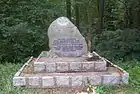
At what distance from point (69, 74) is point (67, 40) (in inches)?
45.7

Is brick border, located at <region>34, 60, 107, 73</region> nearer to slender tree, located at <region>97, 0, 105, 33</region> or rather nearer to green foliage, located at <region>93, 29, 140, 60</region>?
green foliage, located at <region>93, 29, 140, 60</region>

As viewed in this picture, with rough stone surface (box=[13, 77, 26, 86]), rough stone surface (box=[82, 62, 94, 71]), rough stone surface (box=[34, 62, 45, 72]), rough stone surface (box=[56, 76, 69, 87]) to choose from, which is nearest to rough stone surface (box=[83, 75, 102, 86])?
rough stone surface (box=[56, 76, 69, 87])

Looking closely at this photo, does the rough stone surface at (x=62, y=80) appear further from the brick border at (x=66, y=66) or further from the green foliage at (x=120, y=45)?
the green foliage at (x=120, y=45)

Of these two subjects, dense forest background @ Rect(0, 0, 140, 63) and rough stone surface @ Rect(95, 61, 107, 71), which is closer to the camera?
rough stone surface @ Rect(95, 61, 107, 71)

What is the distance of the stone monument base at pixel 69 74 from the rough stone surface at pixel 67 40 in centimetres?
32

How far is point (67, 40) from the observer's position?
21.8ft

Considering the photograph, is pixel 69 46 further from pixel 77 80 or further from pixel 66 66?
pixel 77 80

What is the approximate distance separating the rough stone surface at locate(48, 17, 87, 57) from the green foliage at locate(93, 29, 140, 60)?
316 centimetres

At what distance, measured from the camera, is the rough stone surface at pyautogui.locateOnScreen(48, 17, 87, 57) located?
663 centimetres

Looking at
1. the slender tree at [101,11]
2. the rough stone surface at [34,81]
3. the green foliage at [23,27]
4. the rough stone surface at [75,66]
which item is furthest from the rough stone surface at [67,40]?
the slender tree at [101,11]

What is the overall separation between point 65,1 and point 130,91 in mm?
10376

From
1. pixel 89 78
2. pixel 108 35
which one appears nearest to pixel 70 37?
pixel 89 78

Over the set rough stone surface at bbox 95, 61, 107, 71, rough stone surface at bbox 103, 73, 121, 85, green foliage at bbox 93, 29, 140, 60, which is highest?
rough stone surface at bbox 95, 61, 107, 71

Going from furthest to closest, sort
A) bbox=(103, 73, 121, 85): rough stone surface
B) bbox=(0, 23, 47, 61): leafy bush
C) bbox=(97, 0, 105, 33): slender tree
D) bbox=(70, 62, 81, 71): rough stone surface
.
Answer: bbox=(97, 0, 105, 33): slender tree
bbox=(0, 23, 47, 61): leafy bush
bbox=(70, 62, 81, 71): rough stone surface
bbox=(103, 73, 121, 85): rough stone surface
